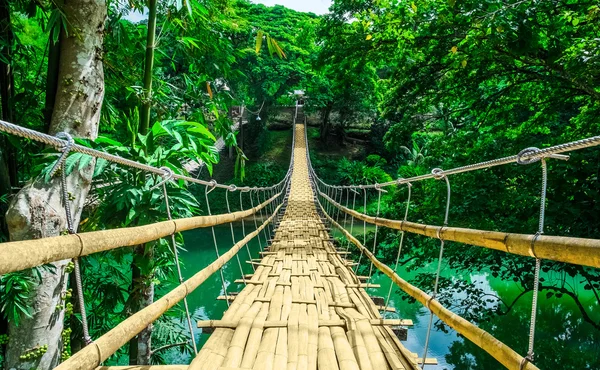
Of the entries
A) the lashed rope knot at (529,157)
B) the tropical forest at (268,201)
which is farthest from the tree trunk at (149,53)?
the lashed rope knot at (529,157)

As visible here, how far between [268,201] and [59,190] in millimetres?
2066

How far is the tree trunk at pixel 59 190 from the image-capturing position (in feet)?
4.45

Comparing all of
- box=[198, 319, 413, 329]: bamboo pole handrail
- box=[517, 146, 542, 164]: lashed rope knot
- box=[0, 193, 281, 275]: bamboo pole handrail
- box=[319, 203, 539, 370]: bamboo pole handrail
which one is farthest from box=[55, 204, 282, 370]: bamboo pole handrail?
box=[517, 146, 542, 164]: lashed rope knot

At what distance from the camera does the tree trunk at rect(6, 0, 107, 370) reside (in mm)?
1355

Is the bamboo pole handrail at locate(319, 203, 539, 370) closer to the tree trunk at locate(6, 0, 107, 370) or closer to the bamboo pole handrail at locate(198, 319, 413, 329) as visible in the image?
the bamboo pole handrail at locate(198, 319, 413, 329)

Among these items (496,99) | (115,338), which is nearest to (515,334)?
(496,99)

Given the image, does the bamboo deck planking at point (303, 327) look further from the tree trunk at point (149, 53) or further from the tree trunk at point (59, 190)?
the tree trunk at point (149, 53)

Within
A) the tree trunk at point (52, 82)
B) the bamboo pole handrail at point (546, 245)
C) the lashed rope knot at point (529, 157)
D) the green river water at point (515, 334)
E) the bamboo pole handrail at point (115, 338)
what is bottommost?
the green river water at point (515, 334)

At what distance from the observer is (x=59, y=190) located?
1.43m

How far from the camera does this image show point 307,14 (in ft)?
40.8

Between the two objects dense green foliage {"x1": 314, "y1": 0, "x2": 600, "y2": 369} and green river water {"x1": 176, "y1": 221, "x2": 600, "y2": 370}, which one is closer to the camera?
dense green foliage {"x1": 314, "y1": 0, "x2": 600, "y2": 369}

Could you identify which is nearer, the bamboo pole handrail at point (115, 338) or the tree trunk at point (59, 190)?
the bamboo pole handrail at point (115, 338)

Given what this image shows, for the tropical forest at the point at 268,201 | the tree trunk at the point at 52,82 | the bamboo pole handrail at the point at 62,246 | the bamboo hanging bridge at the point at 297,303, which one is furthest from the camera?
the tree trunk at the point at 52,82

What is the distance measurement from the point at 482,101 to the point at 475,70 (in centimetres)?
39
